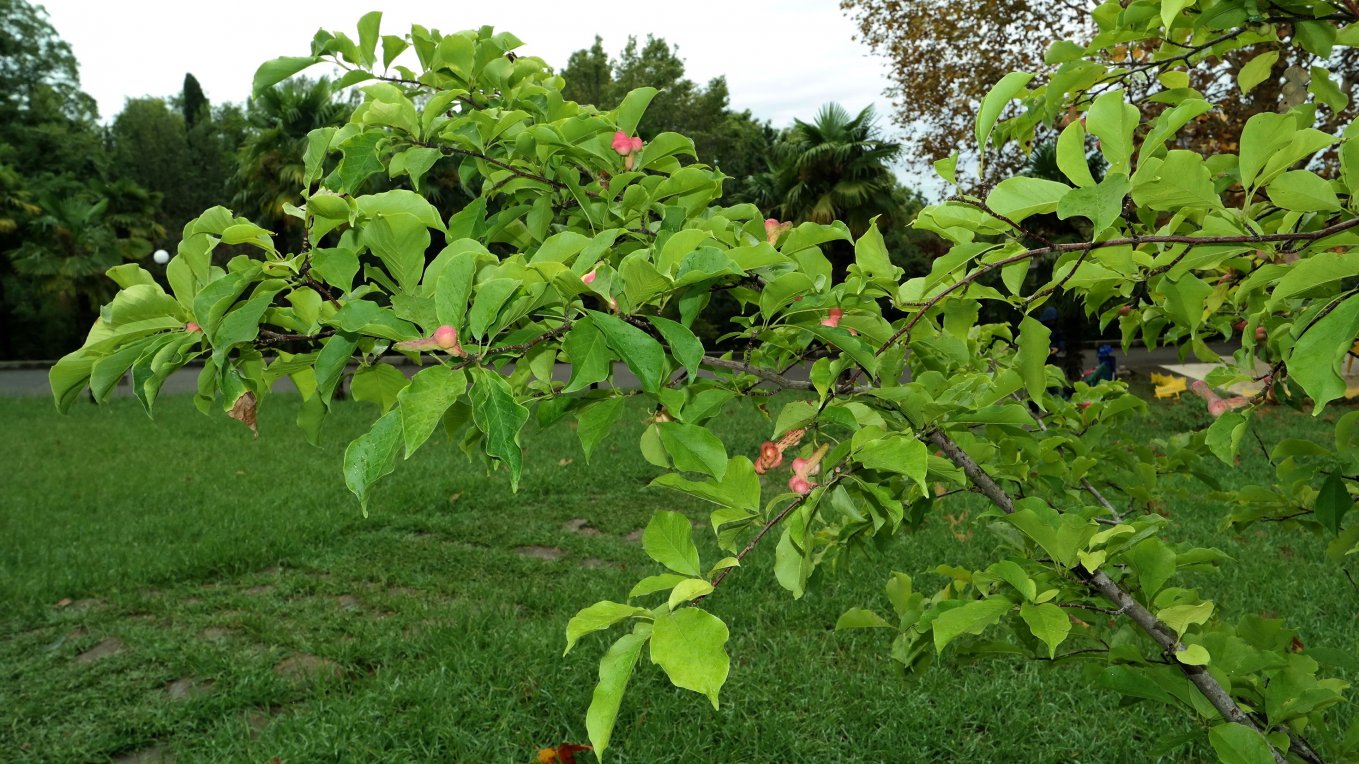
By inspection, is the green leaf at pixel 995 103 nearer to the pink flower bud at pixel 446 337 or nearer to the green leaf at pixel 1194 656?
the pink flower bud at pixel 446 337

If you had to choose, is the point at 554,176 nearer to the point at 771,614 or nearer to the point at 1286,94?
the point at 771,614

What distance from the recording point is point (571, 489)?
656 centimetres

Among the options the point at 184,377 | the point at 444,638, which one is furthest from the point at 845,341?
the point at 184,377

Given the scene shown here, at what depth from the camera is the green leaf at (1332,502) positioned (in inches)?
58.7

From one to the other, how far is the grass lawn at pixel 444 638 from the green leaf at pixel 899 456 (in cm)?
112

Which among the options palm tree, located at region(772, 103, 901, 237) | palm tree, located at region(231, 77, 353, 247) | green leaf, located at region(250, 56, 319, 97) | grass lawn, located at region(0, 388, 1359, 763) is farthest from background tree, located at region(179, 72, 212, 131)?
green leaf, located at region(250, 56, 319, 97)

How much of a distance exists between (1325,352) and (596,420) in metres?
0.80

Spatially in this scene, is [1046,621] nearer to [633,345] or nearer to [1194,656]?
[1194,656]

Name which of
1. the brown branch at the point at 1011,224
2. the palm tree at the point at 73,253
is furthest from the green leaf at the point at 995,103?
the palm tree at the point at 73,253

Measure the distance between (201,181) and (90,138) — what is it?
4945 millimetres

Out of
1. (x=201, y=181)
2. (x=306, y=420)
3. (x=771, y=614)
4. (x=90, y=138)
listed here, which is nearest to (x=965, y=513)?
(x=771, y=614)

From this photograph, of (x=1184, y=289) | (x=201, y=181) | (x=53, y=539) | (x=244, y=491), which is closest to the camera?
(x=1184, y=289)

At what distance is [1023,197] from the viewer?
87 cm

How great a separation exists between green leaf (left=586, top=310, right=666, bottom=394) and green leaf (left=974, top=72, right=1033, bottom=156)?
0.45 meters
